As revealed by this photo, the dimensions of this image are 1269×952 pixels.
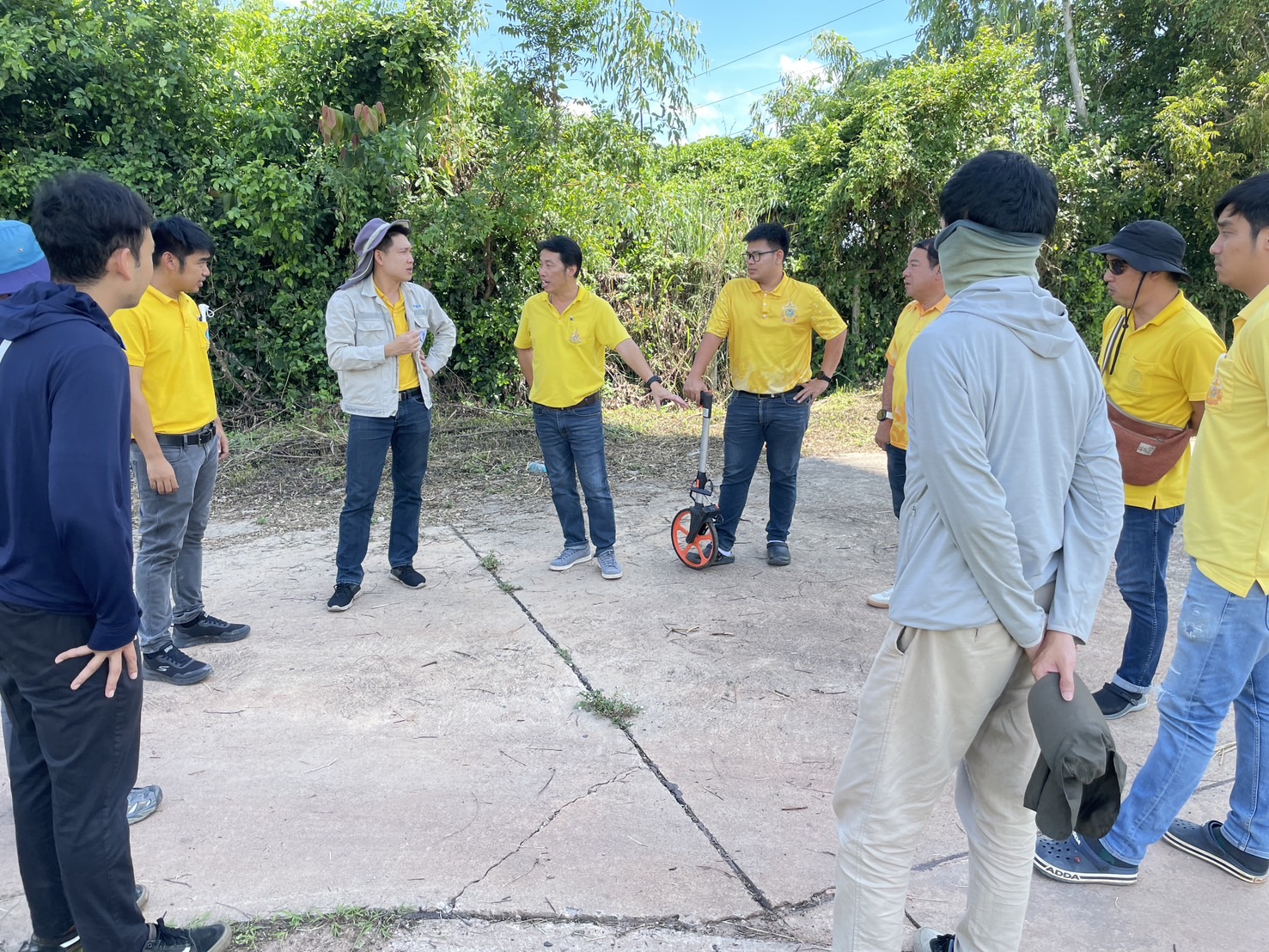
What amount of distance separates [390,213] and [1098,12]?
14591 mm

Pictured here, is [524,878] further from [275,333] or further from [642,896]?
[275,333]

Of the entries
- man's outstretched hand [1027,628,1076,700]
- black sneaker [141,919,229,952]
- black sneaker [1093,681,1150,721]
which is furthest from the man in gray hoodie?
black sneaker [1093,681,1150,721]

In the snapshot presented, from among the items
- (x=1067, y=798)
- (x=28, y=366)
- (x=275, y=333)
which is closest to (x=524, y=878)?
(x=1067, y=798)

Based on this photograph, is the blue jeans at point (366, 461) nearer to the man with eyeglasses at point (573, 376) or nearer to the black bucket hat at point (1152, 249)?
the man with eyeglasses at point (573, 376)

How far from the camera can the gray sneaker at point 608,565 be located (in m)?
5.18

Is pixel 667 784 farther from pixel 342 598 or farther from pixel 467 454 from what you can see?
pixel 467 454

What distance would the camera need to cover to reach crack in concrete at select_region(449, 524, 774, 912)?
2559 millimetres

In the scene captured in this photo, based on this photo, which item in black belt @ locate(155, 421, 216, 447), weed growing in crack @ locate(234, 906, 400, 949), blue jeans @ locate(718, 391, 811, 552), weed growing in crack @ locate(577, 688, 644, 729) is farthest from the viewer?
blue jeans @ locate(718, 391, 811, 552)

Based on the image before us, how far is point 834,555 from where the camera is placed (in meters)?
5.63

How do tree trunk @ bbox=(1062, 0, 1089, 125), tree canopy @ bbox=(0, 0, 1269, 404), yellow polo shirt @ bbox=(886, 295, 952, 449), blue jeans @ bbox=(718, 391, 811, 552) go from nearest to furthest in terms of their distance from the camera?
yellow polo shirt @ bbox=(886, 295, 952, 449) → blue jeans @ bbox=(718, 391, 811, 552) → tree canopy @ bbox=(0, 0, 1269, 404) → tree trunk @ bbox=(1062, 0, 1089, 125)

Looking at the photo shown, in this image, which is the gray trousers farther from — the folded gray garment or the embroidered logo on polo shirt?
the embroidered logo on polo shirt

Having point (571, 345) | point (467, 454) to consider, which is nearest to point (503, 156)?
point (467, 454)

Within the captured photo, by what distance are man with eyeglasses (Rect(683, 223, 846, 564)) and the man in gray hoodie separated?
3191 millimetres

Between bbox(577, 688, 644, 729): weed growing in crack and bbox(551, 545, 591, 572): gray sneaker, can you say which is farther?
bbox(551, 545, 591, 572): gray sneaker
